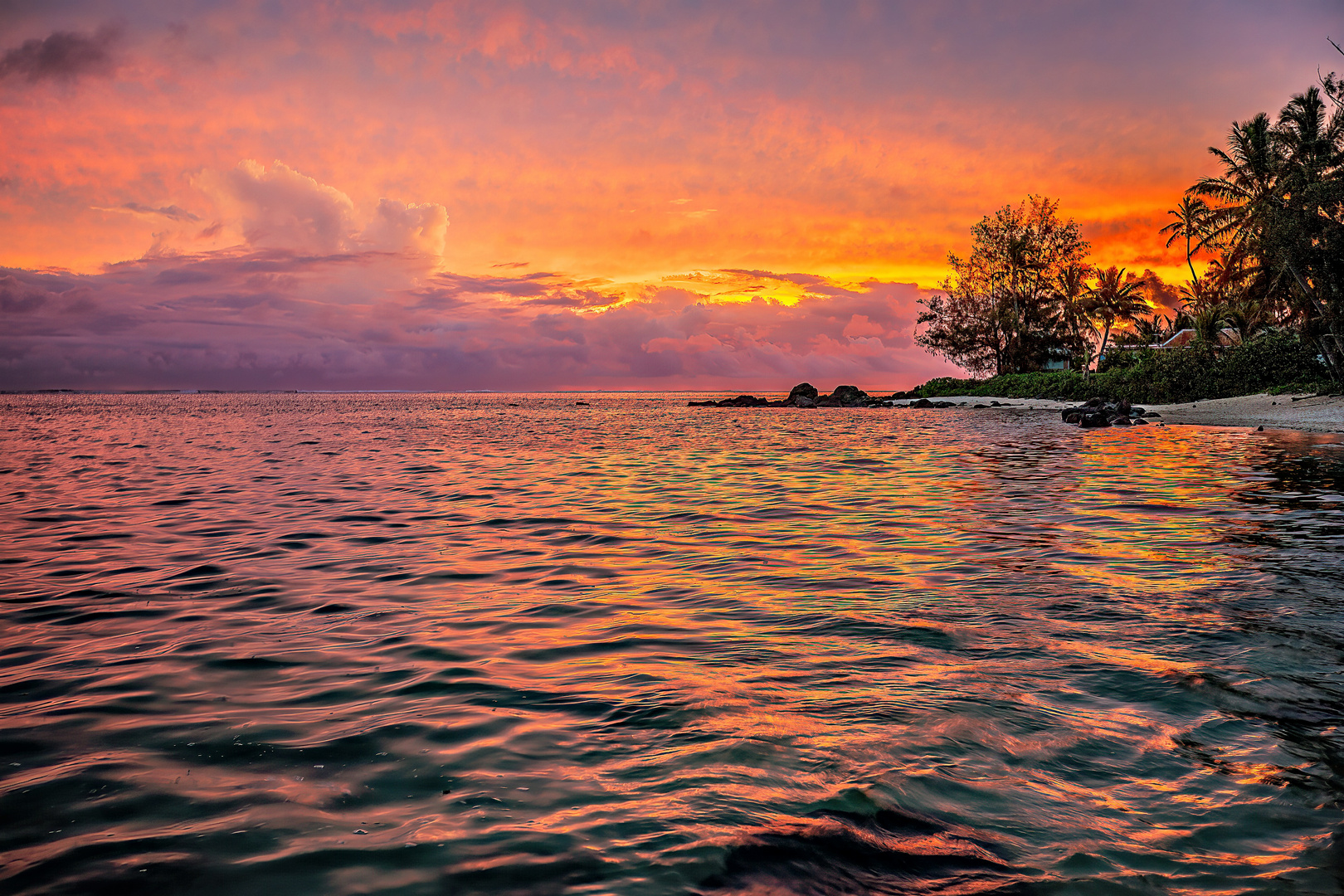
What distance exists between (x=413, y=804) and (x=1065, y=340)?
78044mm

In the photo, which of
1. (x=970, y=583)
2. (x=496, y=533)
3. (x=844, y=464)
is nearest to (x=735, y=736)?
(x=970, y=583)

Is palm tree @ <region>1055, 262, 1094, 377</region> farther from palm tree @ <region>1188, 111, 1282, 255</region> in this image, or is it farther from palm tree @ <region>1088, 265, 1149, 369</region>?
palm tree @ <region>1188, 111, 1282, 255</region>

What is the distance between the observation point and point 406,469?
72.4 feet

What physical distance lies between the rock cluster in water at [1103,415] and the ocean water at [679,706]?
94.9ft

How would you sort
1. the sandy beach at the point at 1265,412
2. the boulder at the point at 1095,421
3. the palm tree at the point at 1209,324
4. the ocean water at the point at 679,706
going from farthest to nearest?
the palm tree at the point at 1209,324, the boulder at the point at 1095,421, the sandy beach at the point at 1265,412, the ocean water at the point at 679,706

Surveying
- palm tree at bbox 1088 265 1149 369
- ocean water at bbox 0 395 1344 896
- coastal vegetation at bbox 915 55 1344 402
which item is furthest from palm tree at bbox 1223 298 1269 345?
ocean water at bbox 0 395 1344 896

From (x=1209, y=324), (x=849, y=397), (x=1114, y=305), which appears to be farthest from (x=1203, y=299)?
(x=849, y=397)

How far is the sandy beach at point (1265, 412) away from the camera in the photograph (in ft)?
102

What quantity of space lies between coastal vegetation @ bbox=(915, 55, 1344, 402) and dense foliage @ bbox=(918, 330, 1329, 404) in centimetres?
8

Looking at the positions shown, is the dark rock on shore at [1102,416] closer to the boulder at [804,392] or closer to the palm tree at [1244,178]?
the palm tree at [1244,178]

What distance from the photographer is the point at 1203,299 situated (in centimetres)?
6412

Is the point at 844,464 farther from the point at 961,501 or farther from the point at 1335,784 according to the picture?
the point at 1335,784

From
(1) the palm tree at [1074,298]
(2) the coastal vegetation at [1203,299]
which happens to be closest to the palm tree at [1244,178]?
(2) the coastal vegetation at [1203,299]

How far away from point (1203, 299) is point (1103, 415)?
117 feet
